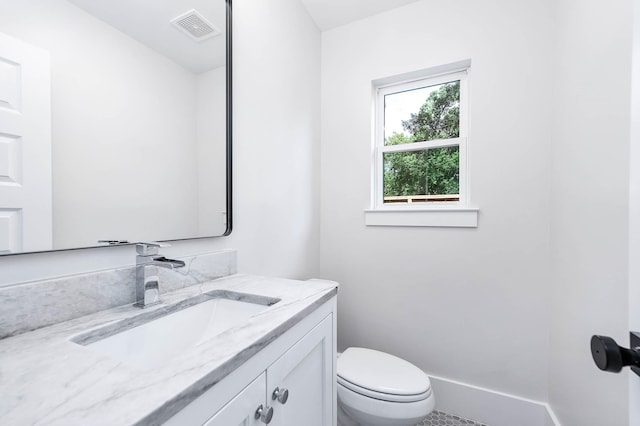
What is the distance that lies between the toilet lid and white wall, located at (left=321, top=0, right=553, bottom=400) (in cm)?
37

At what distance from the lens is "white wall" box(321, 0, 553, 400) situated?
140 centimetres

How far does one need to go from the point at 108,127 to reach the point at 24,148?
7.4 inches

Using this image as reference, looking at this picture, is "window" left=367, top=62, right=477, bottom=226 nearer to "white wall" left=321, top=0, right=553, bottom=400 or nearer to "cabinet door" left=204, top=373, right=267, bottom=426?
"white wall" left=321, top=0, right=553, bottom=400

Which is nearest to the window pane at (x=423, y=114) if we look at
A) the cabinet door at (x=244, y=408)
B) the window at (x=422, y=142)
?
the window at (x=422, y=142)

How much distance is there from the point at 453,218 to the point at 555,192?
461mm

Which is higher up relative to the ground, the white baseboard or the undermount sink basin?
the undermount sink basin

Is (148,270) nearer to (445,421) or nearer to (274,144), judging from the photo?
(274,144)

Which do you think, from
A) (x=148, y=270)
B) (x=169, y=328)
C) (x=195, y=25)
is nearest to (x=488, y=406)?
(x=169, y=328)

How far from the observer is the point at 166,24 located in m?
0.92

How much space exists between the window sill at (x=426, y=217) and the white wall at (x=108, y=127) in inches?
44.0

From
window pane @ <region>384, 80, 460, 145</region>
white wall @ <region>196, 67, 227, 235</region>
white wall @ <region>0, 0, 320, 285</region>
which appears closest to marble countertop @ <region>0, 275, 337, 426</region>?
white wall @ <region>0, 0, 320, 285</region>

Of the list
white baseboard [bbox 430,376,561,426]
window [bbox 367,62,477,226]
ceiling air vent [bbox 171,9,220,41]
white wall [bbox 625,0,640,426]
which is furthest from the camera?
window [bbox 367,62,477,226]

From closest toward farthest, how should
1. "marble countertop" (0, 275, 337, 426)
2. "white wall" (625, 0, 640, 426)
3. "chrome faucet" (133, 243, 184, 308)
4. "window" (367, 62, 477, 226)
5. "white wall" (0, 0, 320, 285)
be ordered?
"marble countertop" (0, 275, 337, 426)
"white wall" (625, 0, 640, 426)
"chrome faucet" (133, 243, 184, 308)
"white wall" (0, 0, 320, 285)
"window" (367, 62, 477, 226)

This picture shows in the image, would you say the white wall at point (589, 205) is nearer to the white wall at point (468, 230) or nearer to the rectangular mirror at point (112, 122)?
the white wall at point (468, 230)
